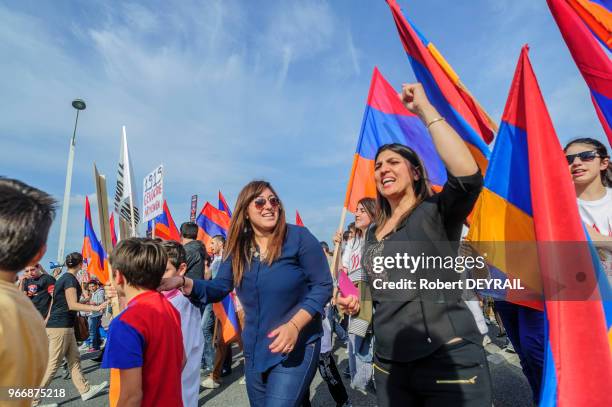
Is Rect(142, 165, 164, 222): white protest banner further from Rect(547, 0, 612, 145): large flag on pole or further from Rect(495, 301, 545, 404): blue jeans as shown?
Rect(547, 0, 612, 145): large flag on pole

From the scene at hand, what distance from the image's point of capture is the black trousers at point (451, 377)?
4.97 ft

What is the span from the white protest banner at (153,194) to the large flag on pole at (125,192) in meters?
0.99

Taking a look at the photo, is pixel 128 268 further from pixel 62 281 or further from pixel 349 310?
pixel 62 281

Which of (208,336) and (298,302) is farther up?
(298,302)

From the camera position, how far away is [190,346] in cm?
296

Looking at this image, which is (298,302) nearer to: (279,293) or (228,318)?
(279,293)

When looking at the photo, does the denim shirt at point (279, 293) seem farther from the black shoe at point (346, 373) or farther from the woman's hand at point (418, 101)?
the black shoe at point (346, 373)

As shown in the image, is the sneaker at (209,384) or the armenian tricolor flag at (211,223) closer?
the sneaker at (209,384)

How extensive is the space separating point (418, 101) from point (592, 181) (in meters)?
1.96

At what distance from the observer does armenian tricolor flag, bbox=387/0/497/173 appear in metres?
3.00

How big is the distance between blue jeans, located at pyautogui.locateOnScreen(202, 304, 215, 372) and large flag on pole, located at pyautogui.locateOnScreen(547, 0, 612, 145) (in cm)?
533

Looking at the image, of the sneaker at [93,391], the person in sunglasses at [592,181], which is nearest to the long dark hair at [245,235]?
the person in sunglasses at [592,181]

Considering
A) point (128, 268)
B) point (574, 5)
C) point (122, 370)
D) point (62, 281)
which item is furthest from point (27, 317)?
point (62, 281)

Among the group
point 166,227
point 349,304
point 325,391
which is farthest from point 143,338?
point 166,227
